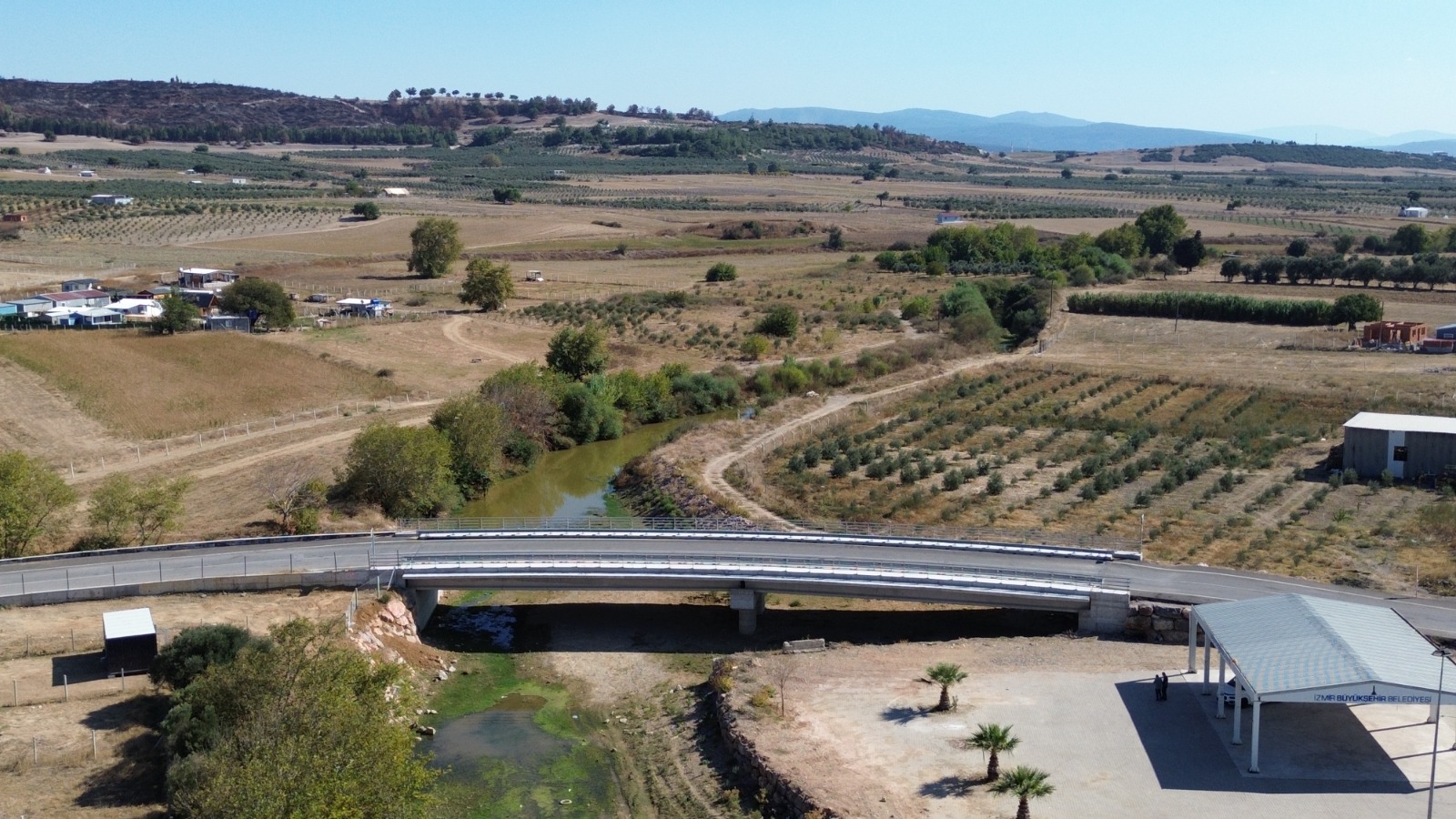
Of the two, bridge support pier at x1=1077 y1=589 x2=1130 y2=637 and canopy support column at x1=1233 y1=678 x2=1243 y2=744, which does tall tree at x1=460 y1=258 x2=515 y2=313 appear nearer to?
bridge support pier at x1=1077 y1=589 x2=1130 y2=637

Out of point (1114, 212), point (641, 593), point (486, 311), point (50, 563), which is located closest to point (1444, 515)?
point (641, 593)

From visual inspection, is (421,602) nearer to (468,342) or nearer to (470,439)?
(470,439)

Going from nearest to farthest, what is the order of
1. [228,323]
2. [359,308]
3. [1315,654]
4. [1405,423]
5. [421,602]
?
[1315,654]
[421,602]
[1405,423]
[228,323]
[359,308]

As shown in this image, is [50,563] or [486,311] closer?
[50,563]

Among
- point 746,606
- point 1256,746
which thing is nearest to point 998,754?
point 1256,746

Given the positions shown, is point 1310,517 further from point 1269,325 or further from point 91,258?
point 91,258

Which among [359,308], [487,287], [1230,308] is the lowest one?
[1230,308]
